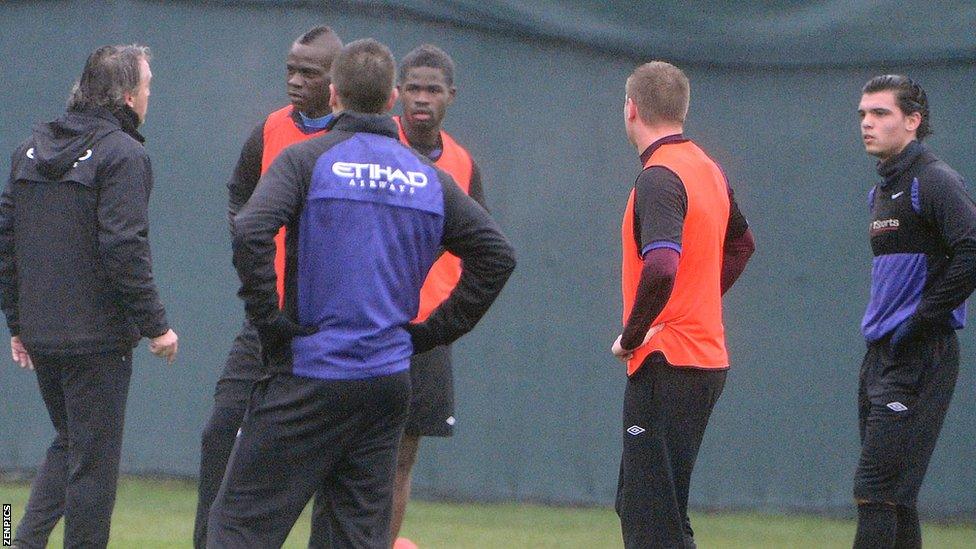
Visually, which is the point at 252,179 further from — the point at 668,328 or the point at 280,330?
the point at 668,328

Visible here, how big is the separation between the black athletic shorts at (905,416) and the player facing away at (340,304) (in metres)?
1.89

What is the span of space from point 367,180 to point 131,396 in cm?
381

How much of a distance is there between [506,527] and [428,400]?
4.83 feet

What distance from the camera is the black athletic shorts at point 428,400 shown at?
5.13 m

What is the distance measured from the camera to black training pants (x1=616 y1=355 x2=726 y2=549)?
423 centimetres

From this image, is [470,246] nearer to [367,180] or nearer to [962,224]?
[367,180]

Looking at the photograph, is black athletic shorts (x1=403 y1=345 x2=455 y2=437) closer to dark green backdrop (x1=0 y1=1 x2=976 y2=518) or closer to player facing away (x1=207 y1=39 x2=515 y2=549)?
player facing away (x1=207 y1=39 x2=515 y2=549)

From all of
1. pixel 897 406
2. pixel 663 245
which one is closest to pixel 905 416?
pixel 897 406

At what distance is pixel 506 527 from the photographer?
6398 millimetres

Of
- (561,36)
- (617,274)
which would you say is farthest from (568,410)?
(561,36)

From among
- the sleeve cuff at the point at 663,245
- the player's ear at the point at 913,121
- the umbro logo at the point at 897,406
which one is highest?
the player's ear at the point at 913,121

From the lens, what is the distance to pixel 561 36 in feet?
21.7

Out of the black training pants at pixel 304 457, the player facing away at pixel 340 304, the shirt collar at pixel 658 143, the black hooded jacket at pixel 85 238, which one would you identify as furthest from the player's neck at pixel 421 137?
the black training pants at pixel 304 457

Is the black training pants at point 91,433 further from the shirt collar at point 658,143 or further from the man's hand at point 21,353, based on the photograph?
the shirt collar at point 658,143
